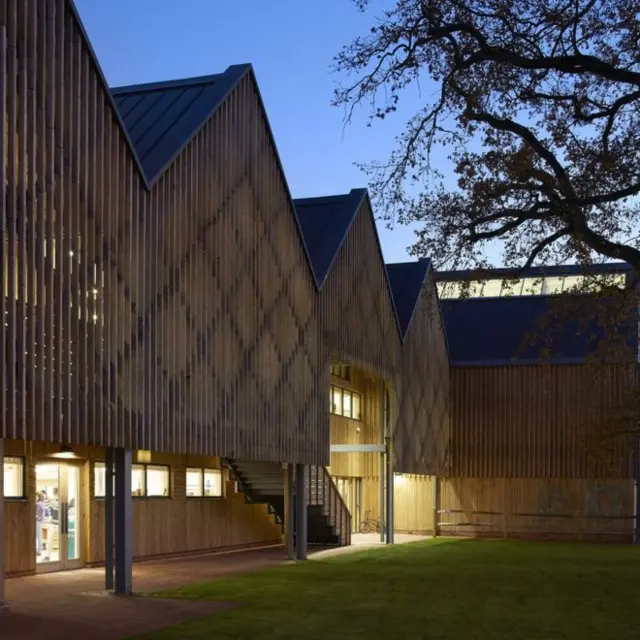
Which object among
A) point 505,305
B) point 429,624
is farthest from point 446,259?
point 505,305

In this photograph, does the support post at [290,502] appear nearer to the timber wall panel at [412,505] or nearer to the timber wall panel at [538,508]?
the timber wall panel at [538,508]

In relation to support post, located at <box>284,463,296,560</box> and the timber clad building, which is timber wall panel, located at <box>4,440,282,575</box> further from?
support post, located at <box>284,463,296,560</box>

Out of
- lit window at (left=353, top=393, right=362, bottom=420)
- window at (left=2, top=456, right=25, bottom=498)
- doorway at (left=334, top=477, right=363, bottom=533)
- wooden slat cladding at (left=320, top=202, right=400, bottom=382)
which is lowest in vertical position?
doorway at (left=334, top=477, right=363, bottom=533)

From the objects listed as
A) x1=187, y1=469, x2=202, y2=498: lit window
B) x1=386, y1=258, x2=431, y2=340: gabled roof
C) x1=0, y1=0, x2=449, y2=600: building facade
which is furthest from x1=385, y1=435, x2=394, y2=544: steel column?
x1=187, y1=469, x2=202, y2=498: lit window

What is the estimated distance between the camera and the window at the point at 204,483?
2959 cm

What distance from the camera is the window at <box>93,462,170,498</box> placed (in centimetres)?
2553

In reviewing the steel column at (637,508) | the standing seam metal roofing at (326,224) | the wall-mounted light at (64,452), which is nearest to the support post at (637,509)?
the steel column at (637,508)

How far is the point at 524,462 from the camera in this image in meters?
43.2

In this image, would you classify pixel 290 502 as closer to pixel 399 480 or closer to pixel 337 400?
pixel 337 400

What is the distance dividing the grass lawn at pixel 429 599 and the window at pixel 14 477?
4.40m

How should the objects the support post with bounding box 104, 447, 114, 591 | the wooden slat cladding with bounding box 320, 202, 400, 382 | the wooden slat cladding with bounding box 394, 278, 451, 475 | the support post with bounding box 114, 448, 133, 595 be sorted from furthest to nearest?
the wooden slat cladding with bounding box 394, 278, 451, 475
the wooden slat cladding with bounding box 320, 202, 400, 382
the support post with bounding box 104, 447, 114, 591
the support post with bounding box 114, 448, 133, 595

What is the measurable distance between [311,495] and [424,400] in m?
10.8

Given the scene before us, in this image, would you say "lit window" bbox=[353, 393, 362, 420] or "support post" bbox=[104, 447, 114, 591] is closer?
"support post" bbox=[104, 447, 114, 591]

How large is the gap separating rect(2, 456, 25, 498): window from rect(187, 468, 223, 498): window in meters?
7.44
